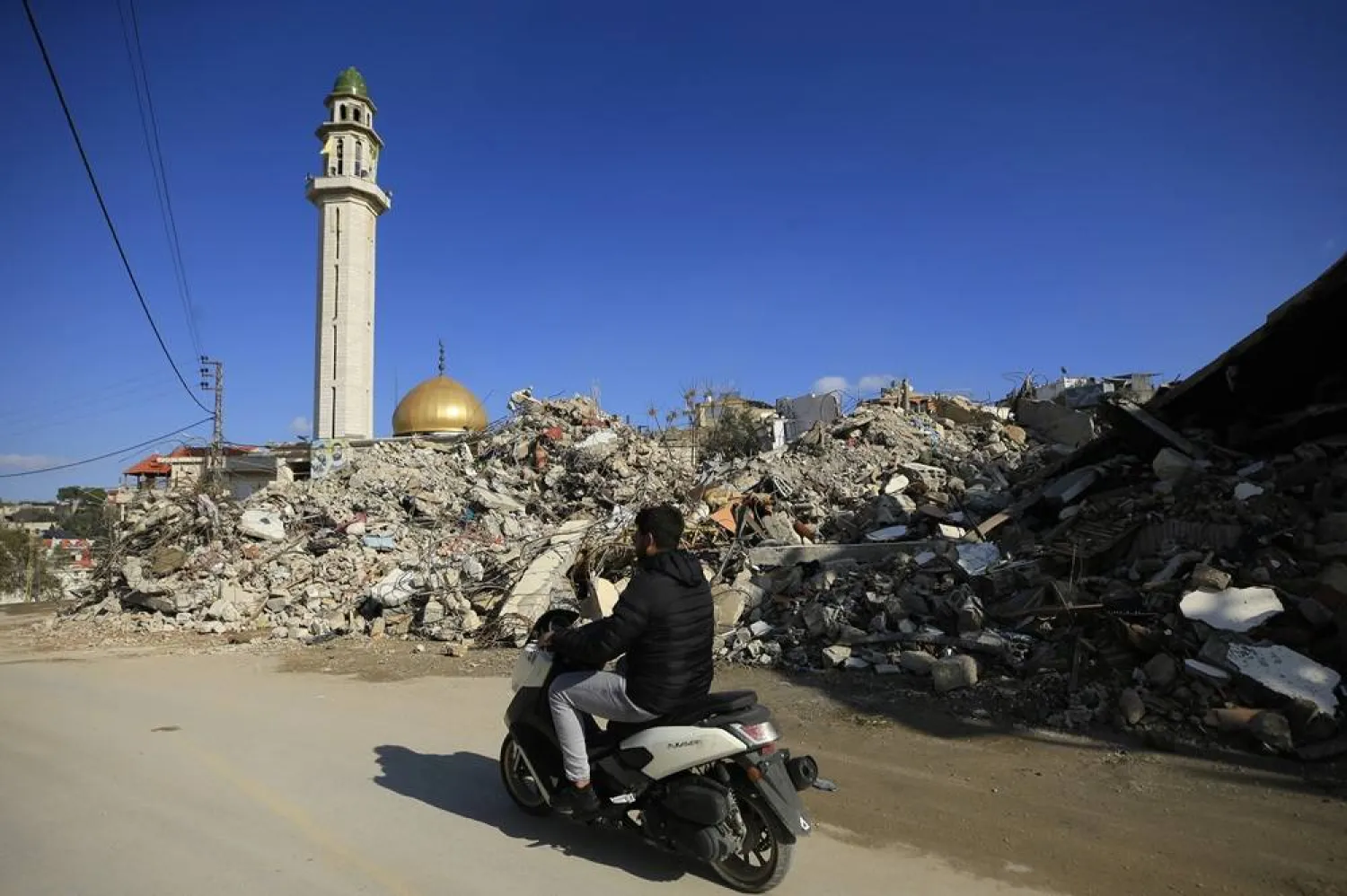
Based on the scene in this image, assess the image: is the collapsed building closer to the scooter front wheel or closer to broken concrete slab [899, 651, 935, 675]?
→ broken concrete slab [899, 651, 935, 675]

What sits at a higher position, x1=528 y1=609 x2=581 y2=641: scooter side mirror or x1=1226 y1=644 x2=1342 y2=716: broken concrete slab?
x1=528 y1=609 x2=581 y2=641: scooter side mirror

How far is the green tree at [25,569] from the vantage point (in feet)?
87.0

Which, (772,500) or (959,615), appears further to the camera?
(772,500)

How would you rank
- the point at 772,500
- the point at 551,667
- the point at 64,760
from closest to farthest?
the point at 551,667 < the point at 64,760 < the point at 772,500

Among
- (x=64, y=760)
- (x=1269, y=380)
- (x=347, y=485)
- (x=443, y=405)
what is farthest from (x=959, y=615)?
(x=443, y=405)

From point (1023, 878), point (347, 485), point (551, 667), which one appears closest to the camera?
point (1023, 878)

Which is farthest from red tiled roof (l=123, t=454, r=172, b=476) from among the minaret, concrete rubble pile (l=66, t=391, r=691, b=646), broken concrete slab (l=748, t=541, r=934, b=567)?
broken concrete slab (l=748, t=541, r=934, b=567)

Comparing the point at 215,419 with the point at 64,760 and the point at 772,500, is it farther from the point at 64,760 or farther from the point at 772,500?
the point at 64,760

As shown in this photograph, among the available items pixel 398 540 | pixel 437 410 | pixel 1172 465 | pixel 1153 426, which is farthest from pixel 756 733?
pixel 437 410

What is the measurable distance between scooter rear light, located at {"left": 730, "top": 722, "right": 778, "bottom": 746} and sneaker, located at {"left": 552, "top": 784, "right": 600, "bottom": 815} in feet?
2.91

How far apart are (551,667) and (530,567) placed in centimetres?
776

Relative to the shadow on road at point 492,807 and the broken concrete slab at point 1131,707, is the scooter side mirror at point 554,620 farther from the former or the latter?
the broken concrete slab at point 1131,707

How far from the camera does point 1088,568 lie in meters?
7.60

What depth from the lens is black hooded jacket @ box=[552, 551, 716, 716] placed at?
3629mm
